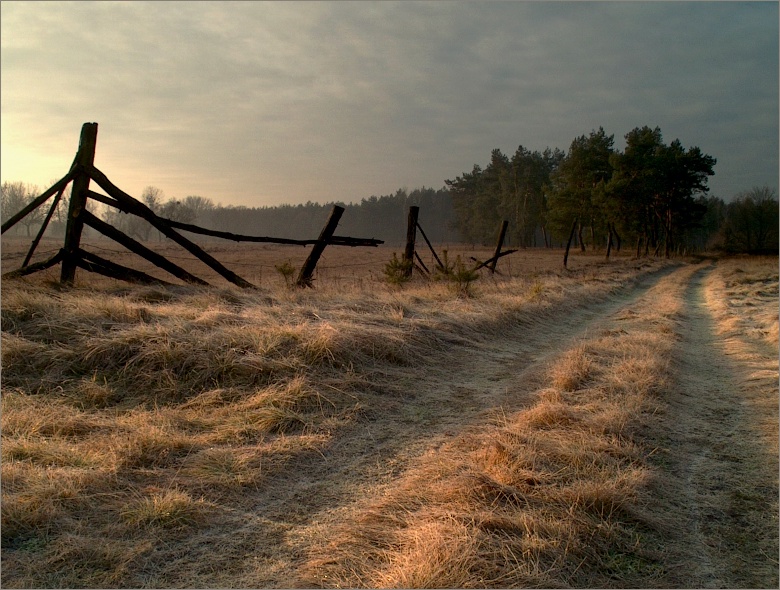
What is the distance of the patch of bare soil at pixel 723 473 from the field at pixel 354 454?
18 millimetres

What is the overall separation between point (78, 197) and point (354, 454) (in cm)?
605

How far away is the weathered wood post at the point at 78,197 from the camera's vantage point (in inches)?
284

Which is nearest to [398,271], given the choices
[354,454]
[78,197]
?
[78,197]

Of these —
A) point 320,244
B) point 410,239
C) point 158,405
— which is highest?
point 410,239

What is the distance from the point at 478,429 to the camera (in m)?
4.32

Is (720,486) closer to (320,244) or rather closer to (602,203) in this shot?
(320,244)

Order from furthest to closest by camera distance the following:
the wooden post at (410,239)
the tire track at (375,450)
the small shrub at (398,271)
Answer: the wooden post at (410,239) < the small shrub at (398,271) < the tire track at (375,450)

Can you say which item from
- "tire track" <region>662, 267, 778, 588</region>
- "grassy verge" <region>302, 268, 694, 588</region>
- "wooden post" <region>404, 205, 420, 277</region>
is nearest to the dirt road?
"tire track" <region>662, 267, 778, 588</region>

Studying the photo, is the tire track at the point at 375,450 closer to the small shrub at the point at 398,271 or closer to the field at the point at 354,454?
the field at the point at 354,454

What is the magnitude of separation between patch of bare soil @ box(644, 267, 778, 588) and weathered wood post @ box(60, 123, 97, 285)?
25.5 ft

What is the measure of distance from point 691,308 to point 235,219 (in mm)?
133370

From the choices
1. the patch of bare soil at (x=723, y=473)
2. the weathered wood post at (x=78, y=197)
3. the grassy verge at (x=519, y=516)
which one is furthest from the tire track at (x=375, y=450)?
the weathered wood post at (x=78, y=197)

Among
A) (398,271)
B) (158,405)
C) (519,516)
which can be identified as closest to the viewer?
(519,516)

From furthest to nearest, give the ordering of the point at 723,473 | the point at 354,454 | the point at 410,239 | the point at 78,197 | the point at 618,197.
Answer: the point at 618,197 < the point at 410,239 < the point at 78,197 < the point at 354,454 < the point at 723,473
